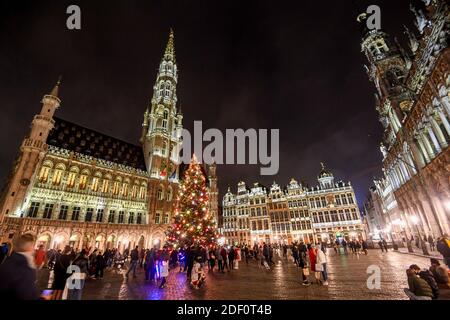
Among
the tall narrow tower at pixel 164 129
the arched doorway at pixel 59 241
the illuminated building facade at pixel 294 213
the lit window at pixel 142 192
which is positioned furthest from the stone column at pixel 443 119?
the arched doorway at pixel 59 241

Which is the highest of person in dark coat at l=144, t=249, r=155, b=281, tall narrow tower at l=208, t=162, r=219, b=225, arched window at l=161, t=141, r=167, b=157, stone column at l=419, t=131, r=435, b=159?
arched window at l=161, t=141, r=167, b=157

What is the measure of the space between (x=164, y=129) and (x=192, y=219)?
26.3m

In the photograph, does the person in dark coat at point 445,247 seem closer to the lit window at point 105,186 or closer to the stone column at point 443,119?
the stone column at point 443,119

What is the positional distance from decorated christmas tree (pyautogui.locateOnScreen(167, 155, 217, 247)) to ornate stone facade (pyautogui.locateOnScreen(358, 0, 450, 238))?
1706 centimetres

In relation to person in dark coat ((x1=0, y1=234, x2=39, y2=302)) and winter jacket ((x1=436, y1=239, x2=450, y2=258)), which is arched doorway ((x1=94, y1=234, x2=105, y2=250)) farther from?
winter jacket ((x1=436, y1=239, x2=450, y2=258))

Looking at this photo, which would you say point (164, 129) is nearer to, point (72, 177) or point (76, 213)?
point (72, 177)

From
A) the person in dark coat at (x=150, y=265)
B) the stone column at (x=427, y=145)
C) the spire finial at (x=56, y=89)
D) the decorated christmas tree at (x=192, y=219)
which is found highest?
the spire finial at (x=56, y=89)

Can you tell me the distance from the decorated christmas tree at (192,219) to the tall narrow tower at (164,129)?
18.6 metres

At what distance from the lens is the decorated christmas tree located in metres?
18.4

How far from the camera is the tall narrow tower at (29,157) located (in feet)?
72.6

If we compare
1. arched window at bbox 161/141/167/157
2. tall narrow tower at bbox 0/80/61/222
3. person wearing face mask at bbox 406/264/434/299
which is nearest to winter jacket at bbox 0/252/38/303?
person wearing face mask at bbox 406/264/434/299

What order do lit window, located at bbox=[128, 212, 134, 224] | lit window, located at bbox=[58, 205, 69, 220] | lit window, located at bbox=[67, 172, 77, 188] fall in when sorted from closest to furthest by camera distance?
lit window, located at bbox=[58, 205, 69, 220], lit window, located at bbox=[67, 172, 77, 188], lit window, located at bbox=[128, 212, 134, 224]

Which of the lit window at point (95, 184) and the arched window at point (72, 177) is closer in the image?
the arched window at point (72, 177)
